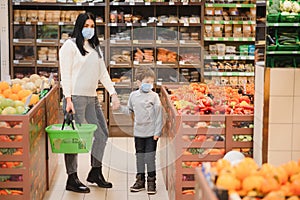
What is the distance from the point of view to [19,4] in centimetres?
820

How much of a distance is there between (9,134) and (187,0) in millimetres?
4283

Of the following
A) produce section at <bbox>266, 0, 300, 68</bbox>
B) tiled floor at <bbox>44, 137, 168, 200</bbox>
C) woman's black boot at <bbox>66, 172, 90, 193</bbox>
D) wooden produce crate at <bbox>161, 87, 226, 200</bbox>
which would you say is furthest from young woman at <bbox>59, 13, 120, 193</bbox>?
produce section at <bbox>266, 0, 300, 68</bbox>

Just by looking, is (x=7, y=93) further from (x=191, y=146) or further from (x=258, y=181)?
(x=258, y=181)

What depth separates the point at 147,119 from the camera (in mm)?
5648

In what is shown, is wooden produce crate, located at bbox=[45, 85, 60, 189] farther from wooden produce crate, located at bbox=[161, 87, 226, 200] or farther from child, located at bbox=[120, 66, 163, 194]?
wooden produce crate, located at bbox=[161, 87, 226, 200]

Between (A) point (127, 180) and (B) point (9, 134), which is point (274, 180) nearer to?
(B) point (9, 134)

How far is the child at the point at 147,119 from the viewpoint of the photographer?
222 inches

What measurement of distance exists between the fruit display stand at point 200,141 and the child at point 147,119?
83cm

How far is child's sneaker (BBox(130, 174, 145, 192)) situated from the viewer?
5785 millimetres

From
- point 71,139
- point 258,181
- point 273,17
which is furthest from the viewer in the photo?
point 71,139

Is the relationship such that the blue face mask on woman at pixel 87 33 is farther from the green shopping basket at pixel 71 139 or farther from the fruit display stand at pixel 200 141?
the fruit display stand at pixel 200 141

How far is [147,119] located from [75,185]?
0.98m

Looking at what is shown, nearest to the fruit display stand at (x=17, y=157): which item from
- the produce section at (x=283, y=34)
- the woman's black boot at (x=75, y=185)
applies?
the woman's black boot at (x=75, y=185)

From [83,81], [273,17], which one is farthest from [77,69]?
[273,17]
